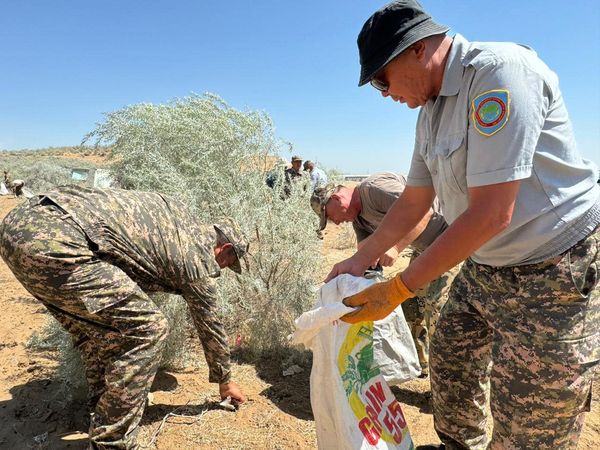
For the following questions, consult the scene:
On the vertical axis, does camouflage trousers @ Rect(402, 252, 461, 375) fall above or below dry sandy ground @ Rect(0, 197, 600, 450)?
above

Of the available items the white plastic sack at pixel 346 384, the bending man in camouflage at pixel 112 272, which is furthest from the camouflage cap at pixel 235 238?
the white plastic sack at pixel 346 384

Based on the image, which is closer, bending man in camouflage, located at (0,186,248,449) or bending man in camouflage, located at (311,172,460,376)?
bending man in camouflage, located at (0,186,248,449)

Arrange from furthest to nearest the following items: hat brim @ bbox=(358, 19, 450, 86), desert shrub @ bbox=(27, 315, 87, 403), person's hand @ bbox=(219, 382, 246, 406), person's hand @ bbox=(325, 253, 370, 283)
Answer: desert shrub @ bbox=(27, 315, 87, 403) < person's hand @ bbox=(219, 382, 246, 406) < person's hand @ bbox=(325, 253, 370, 283) < hat brim @ bbox=(358, 19, 450, 86)

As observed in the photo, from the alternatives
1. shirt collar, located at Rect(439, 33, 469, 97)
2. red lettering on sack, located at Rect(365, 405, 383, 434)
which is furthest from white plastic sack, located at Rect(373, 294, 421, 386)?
shirt collar, located at Rect(439, 33, 469, 97)

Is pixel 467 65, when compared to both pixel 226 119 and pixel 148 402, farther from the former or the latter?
pixel 226 119

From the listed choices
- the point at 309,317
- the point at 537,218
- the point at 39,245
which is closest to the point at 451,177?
the point at 537,218

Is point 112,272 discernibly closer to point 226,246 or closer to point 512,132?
point 226,246

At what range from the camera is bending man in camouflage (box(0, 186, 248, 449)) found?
222cm

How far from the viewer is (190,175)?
529 cm

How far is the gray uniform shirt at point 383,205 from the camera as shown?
2998 millimetres

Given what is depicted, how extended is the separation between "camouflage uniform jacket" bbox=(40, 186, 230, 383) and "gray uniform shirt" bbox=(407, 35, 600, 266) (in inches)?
57.7

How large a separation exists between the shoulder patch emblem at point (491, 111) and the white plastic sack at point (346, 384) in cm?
80

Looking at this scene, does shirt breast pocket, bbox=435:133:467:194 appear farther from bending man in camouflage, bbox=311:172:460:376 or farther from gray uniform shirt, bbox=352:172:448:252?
gray uniform shirt, bbox=352:172:448:252

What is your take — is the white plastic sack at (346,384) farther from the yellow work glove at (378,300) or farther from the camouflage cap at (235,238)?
the camouflage cap at (235,238)
